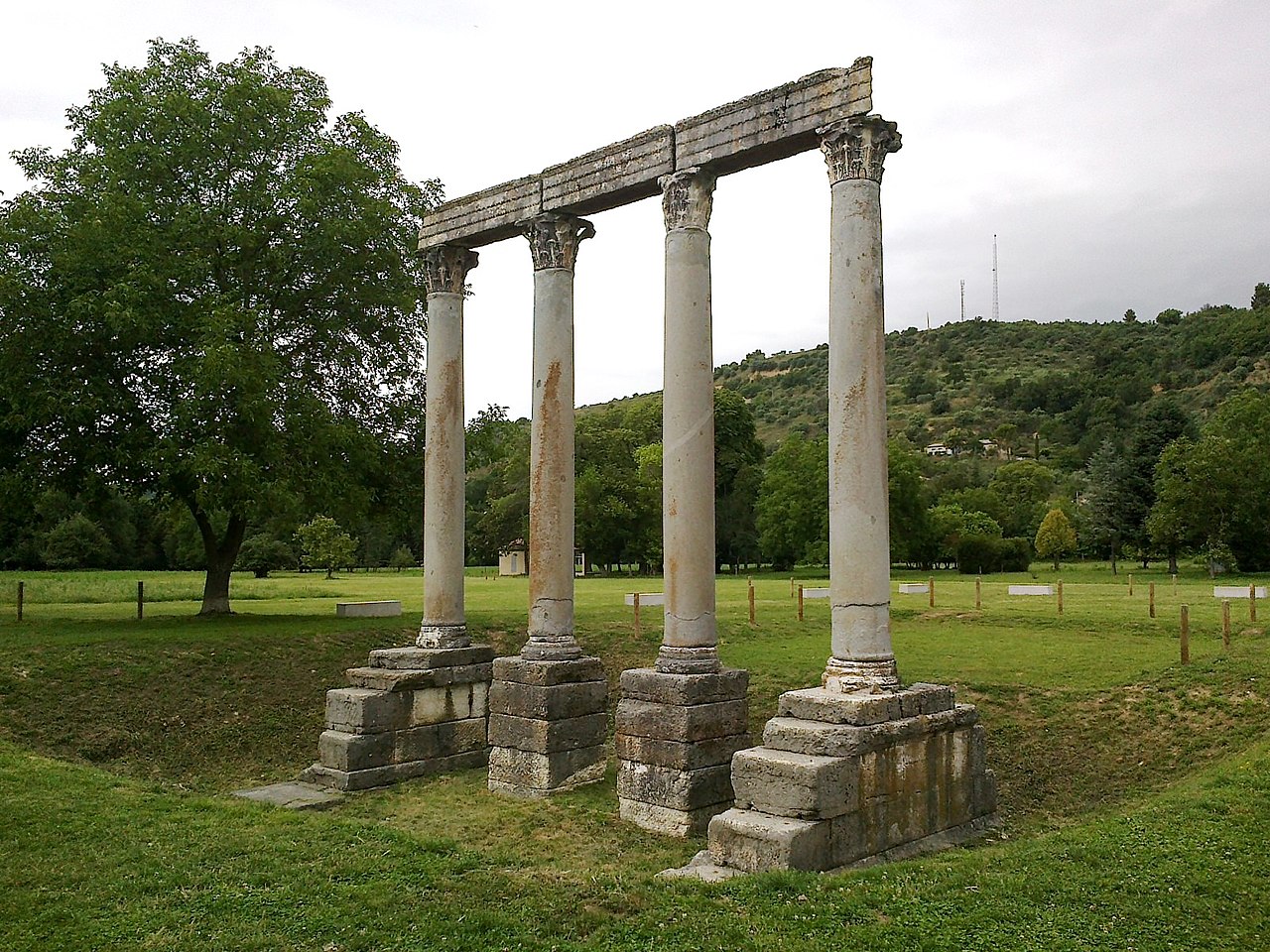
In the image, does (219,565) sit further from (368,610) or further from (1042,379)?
(1042,379)

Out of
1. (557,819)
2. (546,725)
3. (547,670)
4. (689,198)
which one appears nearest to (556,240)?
(689,198)

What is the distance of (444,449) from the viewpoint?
1535 cm

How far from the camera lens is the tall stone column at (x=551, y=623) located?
13.0m

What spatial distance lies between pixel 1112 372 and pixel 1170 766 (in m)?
91.1

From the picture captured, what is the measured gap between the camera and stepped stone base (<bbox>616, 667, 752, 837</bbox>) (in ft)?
36.4

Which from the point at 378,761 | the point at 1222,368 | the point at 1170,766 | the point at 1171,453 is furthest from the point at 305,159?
the point at 1222,368

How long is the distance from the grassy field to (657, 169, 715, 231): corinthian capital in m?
7.09

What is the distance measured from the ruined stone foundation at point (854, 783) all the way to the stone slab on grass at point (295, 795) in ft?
19.2

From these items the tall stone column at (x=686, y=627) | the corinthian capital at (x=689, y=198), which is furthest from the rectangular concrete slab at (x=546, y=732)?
the corinthian capital at (x=689, y=198)

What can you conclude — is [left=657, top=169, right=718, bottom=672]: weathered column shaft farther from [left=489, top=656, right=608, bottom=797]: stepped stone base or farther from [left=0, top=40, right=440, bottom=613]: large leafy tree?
[left=0, top=40, right=440, bottom=613]: large leafy tree

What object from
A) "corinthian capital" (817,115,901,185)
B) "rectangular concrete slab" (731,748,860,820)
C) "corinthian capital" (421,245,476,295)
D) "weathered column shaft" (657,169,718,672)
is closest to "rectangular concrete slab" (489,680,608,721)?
"weathered column shaft" (657,169,718,672)

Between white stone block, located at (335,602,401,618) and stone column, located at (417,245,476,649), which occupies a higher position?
stone column, located at (417,245,476,649)

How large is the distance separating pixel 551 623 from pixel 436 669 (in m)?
2.08

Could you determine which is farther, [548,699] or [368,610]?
[368,610]
